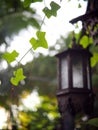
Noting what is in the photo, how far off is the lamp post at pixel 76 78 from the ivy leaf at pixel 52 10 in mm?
566

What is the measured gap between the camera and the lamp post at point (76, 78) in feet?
8.69

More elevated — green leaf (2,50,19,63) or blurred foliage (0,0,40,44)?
blurred foliage (0,0,40,44)

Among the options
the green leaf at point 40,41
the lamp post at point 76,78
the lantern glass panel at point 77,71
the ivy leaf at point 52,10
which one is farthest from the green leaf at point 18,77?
the lantern glass panel at point 77,71

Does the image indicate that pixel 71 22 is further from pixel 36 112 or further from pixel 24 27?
pixel 24 27

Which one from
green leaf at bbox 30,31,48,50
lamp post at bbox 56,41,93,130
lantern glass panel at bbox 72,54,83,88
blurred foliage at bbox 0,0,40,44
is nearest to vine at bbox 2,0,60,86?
green leaf at bbox 30,31,48,50

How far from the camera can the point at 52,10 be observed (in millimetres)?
2064

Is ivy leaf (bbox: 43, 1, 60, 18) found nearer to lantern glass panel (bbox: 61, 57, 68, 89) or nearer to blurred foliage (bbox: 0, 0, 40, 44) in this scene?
lantern glass panel (bbox: 61, 57, 68, 89)

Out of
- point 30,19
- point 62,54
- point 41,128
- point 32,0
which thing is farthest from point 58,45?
point 32,0

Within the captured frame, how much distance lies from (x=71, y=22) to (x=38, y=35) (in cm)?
80

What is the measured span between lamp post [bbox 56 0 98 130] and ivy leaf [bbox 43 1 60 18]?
57 cm

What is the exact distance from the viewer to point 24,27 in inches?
276

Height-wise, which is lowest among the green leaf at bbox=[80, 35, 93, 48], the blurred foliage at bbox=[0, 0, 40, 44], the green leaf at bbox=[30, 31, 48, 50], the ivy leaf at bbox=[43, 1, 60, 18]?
the green leaf at bbox=[30, 31, 48, 50]

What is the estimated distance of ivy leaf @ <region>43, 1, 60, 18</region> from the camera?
205 centimetres

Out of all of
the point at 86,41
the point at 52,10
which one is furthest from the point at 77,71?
the point at 52,10
